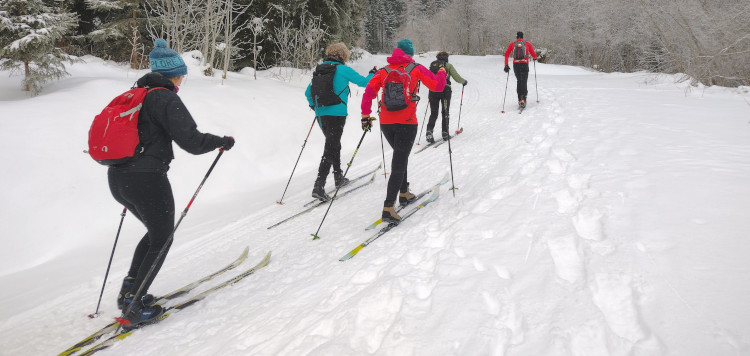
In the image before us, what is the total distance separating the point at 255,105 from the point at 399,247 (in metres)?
7.45

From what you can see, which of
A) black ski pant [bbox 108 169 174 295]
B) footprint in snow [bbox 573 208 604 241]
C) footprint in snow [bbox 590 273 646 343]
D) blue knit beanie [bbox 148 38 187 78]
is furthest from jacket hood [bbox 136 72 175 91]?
footprint in snow [bbox 573 208 604 241]

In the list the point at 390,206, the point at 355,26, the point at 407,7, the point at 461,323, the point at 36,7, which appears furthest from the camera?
the point at 407,7

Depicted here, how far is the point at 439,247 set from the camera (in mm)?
3686

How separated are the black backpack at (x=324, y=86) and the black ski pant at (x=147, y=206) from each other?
3.04 meters

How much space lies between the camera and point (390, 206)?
179 inches

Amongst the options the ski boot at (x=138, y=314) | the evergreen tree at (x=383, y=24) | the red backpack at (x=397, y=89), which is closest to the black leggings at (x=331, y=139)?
the red backpack at (x=397, y=89)

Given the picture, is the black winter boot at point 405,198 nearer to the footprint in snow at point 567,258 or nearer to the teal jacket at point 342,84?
the teal jacket at point 342,84

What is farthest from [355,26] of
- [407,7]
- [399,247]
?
[407,7]

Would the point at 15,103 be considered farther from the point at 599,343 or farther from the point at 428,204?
the point at 599,343

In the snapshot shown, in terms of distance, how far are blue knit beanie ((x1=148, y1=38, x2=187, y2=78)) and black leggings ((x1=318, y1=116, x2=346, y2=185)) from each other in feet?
9.30

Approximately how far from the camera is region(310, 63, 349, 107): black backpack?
558 centimetres

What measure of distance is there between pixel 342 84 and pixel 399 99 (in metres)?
1.53

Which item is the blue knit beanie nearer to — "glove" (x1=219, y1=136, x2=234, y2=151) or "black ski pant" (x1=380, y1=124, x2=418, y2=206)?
"glove" (x1=219, y1=136, x2=234, y2=151)

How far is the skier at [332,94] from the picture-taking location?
554cm
